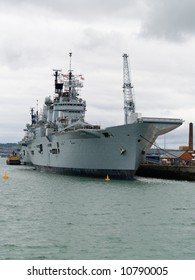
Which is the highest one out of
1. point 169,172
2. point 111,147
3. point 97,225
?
point 111,147

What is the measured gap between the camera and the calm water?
15766mm

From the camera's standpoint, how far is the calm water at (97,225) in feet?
51.7

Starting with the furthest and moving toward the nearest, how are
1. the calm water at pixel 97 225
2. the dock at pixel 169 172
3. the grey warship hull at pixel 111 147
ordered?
the dock at pixel 169 172
the grey warship hull at pixel 111 147
the calm water at pixel 97 225

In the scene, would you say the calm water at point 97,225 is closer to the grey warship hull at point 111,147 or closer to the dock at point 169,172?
the grey warship hull at point 111,147

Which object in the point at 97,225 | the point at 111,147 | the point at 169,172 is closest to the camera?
the point at 97,225

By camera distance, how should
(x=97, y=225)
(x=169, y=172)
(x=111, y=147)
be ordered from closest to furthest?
1. (x=97, y=225)
2. (x=111, y=147)
3. (x=169, y=172)

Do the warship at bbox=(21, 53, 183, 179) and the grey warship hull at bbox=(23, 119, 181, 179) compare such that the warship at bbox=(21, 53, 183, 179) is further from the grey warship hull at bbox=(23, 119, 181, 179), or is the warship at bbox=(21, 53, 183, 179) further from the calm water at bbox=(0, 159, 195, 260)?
the calm water at bbox=(0, 159, 195, 260)

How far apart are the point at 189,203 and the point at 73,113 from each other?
36.0 m

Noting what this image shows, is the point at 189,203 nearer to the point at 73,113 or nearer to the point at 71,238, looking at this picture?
the point at 71,238

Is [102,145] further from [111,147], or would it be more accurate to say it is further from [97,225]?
[97,225]

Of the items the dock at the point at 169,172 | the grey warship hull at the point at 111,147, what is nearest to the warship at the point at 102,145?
the grey warship hull at the point at 111,147

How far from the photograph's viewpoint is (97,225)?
20.1m

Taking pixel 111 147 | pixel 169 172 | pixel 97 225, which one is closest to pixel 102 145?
pixel 111 147

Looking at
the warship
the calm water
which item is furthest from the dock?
the calm water
